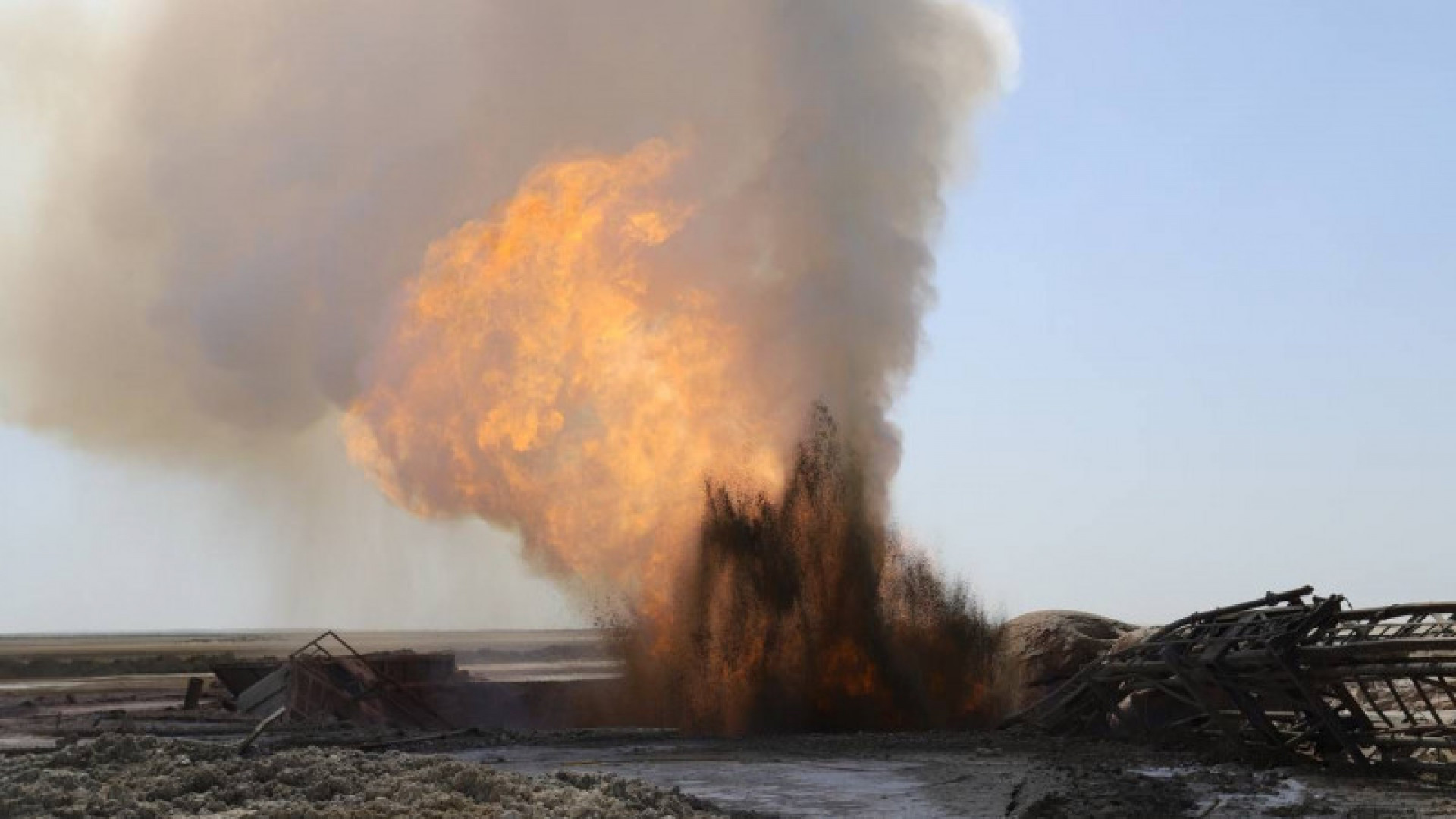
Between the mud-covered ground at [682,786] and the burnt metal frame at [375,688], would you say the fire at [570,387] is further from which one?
the mud-covered ground at [682,786]

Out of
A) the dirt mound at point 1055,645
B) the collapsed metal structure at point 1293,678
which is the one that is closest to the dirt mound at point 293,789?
the collapsed metal structure at point 1293,678

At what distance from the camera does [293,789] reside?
63.3ft

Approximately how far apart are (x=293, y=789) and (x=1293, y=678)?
1820 centimetres

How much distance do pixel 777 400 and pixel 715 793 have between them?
17709 millimetres

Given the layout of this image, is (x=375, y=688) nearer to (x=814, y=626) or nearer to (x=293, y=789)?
(x=814, y=626)

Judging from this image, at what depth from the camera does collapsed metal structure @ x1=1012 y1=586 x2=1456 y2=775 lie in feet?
75.4

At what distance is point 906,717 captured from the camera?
3428 centimetres

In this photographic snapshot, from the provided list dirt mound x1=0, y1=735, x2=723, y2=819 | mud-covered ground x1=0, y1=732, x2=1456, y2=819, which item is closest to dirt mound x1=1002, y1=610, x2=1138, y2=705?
mud-covered ground x1=0, y1=732, x2=1456, y2=819

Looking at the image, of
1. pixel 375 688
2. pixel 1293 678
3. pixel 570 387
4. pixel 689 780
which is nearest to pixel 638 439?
pixel 570 387

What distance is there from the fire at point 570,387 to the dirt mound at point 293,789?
56.0ft

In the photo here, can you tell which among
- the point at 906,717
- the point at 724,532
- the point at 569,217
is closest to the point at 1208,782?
the point at 906,717

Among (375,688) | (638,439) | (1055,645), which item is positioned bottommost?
(375,688)

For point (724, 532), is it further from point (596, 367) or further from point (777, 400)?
point (596, 367)

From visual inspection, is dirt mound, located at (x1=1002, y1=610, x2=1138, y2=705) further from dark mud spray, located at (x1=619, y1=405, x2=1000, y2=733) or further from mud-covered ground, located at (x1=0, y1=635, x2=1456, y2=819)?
mud-covered ground, located at (x1=0, y1=635, x2=1456, y2=819)
